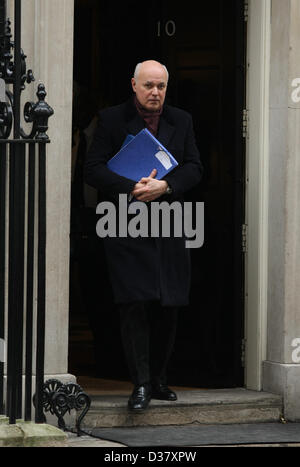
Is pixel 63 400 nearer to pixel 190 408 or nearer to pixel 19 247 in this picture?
pixel 190 408

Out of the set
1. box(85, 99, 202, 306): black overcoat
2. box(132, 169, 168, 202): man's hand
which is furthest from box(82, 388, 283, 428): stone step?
box(132, 169, 168, 202): man's hand

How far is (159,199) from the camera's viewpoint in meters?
7.80

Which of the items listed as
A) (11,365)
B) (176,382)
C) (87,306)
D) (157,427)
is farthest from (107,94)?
(11,365)

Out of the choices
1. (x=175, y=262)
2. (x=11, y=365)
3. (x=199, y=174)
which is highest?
(x=199, y=174)

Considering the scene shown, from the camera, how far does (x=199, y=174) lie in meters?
7.88

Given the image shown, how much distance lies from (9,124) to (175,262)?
1.98 metres

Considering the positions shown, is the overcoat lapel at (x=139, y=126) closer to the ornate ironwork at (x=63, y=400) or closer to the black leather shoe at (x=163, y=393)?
the black leather shoe at (x=163, y=393)

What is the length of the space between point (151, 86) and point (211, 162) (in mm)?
1281

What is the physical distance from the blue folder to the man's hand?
5 cm

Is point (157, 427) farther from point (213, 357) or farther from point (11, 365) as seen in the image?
point (11, 365)

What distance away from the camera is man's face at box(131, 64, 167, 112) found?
7.67 metres

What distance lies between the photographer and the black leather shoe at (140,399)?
7578 millimetres

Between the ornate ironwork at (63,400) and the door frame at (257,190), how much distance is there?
165 centimetres

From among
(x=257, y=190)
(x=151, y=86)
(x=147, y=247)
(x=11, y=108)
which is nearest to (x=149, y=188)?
(x=147, y=247)
